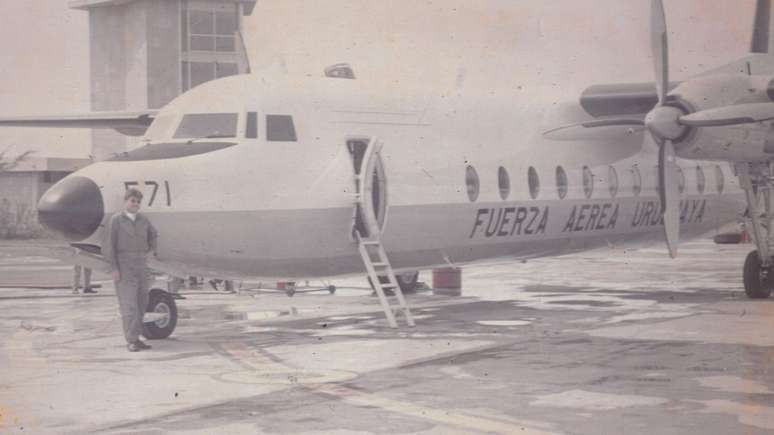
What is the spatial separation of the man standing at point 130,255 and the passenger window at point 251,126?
1.68m

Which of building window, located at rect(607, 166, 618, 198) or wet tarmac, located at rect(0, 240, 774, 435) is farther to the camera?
building window, located at rect(607, 166, 618, 198)

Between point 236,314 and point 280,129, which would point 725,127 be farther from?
point 236,314

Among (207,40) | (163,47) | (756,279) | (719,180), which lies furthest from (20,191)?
(756,279)

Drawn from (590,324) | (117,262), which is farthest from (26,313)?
(590,324)

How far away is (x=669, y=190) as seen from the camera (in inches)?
651

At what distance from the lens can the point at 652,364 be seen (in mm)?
10836

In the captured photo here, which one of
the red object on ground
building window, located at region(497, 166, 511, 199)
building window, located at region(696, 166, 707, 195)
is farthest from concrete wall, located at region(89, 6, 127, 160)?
building window, located at region(497, 166, 511, 199)

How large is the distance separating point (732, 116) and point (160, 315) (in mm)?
8205

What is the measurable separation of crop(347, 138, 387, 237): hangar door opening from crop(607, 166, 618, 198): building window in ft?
16.6

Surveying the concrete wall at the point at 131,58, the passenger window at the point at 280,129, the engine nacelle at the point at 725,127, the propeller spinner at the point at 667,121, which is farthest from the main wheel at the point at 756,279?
the concrete wall at the point at 131,58

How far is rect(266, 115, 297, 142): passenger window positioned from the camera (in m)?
13.9

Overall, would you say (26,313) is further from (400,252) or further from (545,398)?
(545,398)

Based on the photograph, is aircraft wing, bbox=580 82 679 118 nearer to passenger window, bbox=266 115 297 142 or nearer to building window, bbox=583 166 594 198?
building window, bbox=583 166 594 198

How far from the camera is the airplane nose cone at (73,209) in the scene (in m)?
12.2
